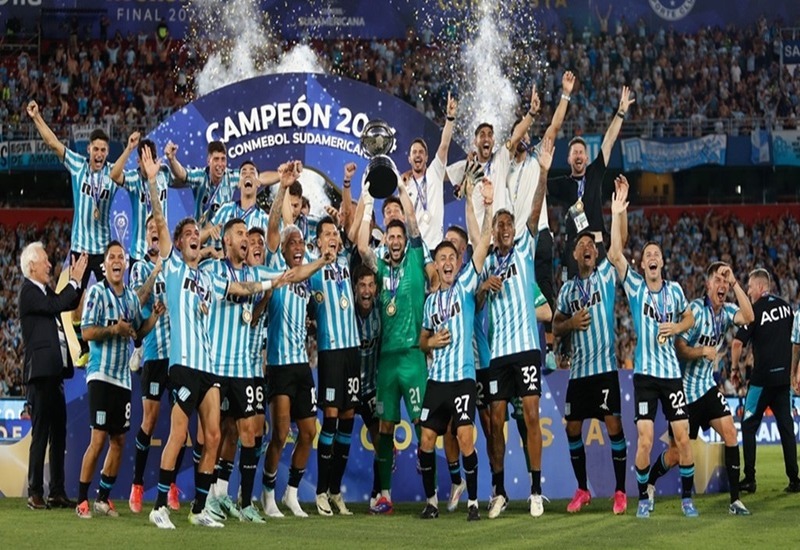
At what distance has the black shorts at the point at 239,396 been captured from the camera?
1030 centimetres

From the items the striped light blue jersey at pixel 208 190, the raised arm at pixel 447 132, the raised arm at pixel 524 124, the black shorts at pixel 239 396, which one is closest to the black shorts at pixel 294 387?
the black shorts at pixel 239 396

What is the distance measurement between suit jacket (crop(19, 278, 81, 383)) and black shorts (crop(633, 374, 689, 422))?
467 cm

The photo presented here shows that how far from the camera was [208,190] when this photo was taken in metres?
12.9

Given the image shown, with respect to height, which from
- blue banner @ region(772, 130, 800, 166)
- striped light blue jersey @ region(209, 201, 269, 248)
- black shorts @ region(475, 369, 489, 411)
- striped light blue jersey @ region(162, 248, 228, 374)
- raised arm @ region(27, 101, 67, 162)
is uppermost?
blue banner @ region(772, 130, 800, 166)

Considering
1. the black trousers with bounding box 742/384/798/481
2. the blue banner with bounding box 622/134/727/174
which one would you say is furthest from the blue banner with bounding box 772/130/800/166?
the black trousers with bounding box 742/384/798/481

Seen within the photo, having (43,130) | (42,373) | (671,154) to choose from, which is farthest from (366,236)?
(671,154)

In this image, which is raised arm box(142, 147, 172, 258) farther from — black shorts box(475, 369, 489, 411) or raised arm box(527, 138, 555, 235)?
raised arm box(527, 138, 555, 235)

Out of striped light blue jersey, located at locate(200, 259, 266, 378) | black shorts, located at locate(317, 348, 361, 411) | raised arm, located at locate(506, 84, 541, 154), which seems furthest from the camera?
raised arm, located at locate(506, 84, 541, 154)

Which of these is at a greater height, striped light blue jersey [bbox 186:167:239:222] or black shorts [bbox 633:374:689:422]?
striped light blue jersey [bbox 186:167:239:222]

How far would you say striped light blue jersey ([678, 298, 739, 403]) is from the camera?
37.4ft

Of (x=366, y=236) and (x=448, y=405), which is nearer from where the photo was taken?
(x=448, y=405)

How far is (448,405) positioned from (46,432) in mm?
3485

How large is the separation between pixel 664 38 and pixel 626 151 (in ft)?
18.5

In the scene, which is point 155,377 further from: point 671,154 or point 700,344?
point 671,154
